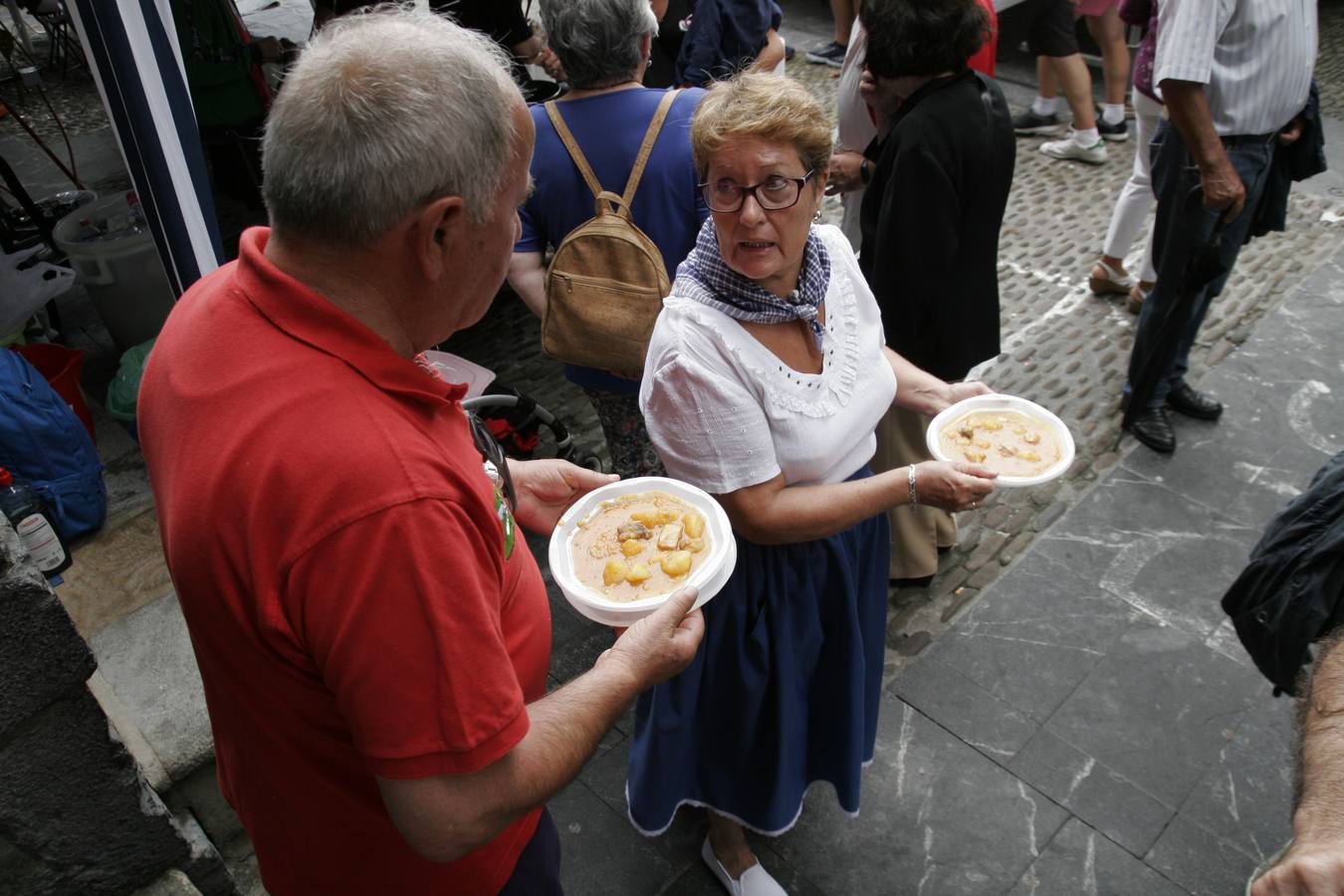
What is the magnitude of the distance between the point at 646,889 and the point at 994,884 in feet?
3.57

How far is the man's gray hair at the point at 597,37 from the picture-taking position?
307 cm

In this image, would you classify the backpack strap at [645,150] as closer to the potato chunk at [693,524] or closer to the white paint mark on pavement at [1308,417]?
the potato chunk at [693,524]

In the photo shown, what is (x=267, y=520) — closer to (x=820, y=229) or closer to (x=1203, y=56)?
(x=820, y=229)

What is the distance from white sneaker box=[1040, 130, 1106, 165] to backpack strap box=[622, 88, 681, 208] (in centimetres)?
556

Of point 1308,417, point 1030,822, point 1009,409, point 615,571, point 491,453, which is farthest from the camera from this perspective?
point 1308,417

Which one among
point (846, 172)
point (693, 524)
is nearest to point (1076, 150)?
point (846, 172)

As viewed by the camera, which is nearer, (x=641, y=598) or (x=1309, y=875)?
(x=1309, y=875)

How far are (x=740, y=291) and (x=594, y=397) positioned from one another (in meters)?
1.38

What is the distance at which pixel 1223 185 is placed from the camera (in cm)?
391

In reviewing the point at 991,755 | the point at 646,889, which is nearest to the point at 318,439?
the point at 646,889

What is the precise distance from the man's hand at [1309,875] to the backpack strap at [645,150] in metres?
2.48

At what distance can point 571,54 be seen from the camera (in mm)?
3117

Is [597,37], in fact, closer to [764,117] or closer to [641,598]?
[764,117]

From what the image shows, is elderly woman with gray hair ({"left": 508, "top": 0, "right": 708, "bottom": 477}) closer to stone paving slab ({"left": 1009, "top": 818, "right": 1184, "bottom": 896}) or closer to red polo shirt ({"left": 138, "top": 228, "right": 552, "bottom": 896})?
red polo shirt ({"left": 138, "top": 228, "right": 552, "bottom": 896})
